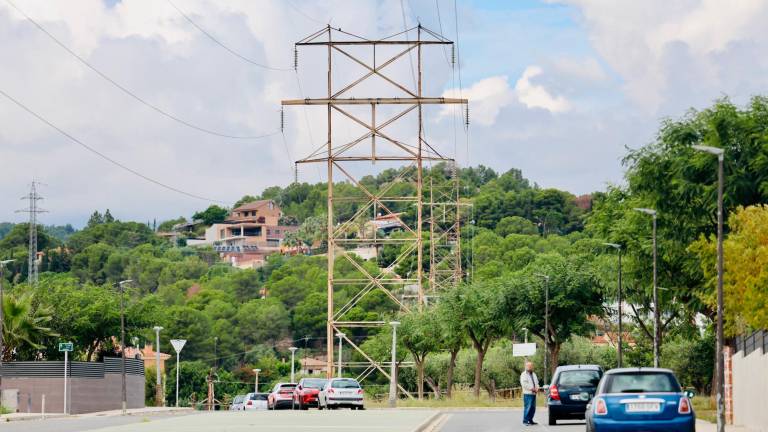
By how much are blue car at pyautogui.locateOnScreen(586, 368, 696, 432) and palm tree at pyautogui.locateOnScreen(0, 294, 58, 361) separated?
158 feet

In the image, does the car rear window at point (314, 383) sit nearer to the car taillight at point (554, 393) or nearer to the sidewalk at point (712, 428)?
the car taillight at point (554, 393)

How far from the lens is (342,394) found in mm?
59656

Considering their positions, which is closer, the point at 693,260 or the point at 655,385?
the point at 655,385

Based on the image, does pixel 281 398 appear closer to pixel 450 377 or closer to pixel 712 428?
pixel 450 377

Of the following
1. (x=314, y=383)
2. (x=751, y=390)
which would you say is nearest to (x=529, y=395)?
(x=751, y=390)

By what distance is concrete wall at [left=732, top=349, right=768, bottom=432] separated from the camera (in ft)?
115

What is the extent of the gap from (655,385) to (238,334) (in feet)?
525

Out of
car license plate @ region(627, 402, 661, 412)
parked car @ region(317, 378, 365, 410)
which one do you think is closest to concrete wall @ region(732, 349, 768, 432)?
car license plate @ region(627, 402, 661, 412)

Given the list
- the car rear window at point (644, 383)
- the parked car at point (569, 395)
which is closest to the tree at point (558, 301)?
the parked car at point (569, 395)

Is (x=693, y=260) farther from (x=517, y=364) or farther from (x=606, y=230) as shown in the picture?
(x=517, y=364)

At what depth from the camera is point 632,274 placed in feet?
213

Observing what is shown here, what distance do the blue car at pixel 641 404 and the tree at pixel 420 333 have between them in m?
59.0

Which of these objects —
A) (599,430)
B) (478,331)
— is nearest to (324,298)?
(478,331)

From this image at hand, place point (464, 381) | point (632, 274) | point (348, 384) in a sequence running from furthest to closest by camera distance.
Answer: point (464, 381) < point (632, 274) < point (348, 384)
